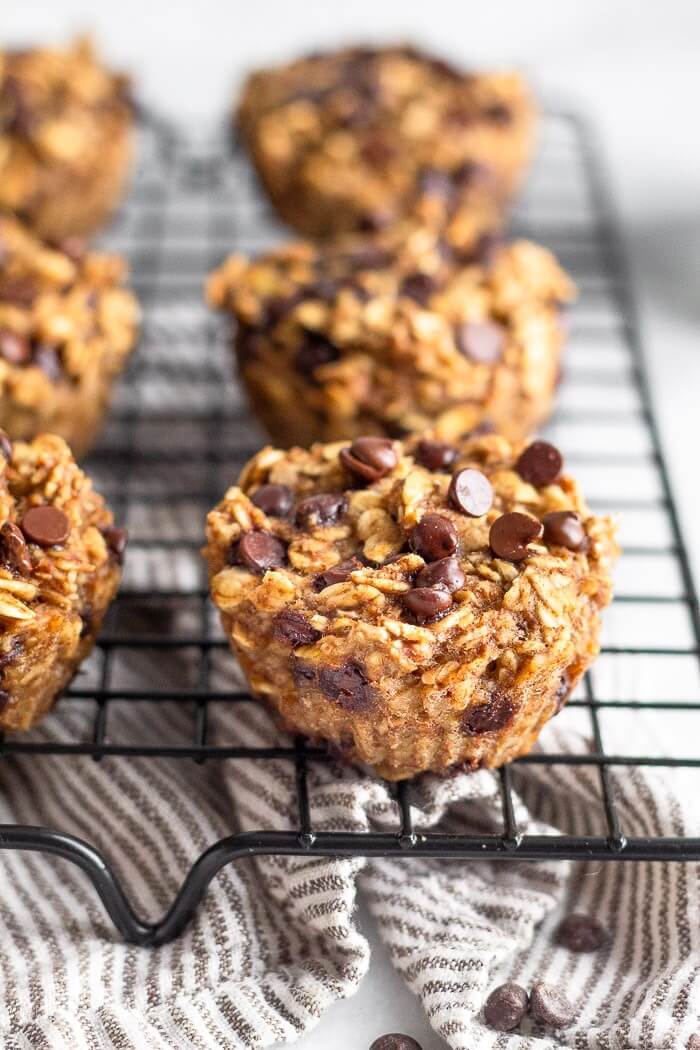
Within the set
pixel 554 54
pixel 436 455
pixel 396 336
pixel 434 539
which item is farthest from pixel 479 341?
pixel 554 54

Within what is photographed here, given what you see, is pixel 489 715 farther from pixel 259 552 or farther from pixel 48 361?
pixel 48 361

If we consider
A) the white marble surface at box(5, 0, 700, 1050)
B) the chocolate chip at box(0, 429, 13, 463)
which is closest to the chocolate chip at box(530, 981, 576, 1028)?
the chocolate chip at box(0, 429, 13, 463)

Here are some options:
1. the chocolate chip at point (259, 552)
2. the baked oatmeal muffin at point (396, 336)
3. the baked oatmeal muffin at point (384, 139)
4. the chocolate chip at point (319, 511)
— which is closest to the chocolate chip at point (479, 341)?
the baked oatmeal muffin at point (396, 336)

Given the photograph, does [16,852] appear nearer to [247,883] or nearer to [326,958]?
[247,883]

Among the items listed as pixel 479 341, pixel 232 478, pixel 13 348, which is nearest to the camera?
pixel 13 348

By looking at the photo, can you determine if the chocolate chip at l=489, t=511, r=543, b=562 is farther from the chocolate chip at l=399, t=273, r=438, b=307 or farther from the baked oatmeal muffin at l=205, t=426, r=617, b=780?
the chocolate chip at l=399, t=273, r=438, b=307

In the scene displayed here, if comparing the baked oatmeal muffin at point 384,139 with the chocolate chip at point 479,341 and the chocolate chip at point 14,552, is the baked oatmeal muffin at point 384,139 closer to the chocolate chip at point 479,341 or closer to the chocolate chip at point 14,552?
the chocolate chip at point 479,341
